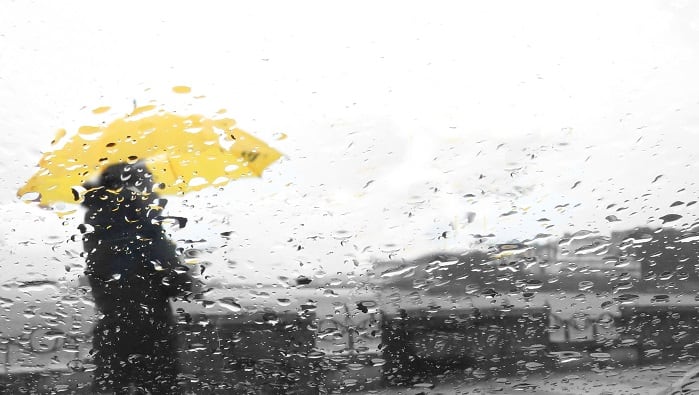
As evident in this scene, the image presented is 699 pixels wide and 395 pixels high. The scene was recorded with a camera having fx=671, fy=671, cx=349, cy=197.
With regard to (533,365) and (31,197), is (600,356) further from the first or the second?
(31,197)

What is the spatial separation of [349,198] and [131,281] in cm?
100

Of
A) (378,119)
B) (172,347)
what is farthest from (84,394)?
(378,119)

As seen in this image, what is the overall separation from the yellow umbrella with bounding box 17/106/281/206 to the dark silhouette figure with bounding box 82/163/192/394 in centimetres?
7

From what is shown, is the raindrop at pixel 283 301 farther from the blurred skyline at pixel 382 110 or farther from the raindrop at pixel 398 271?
the raindrop at pixel 398 271

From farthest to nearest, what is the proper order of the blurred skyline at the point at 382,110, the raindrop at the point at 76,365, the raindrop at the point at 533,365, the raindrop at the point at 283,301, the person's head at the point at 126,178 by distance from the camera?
the raindrop at the point at 533,365, the raindrop at the point at 283,301, the raindrop at the point at 76,365, the person's head at the point at 126,178, the blurred skyline at the point at 382,110

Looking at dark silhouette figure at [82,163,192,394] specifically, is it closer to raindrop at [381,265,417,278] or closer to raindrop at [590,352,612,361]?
raindrop at [381,265,417,278]

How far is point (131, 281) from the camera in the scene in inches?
113

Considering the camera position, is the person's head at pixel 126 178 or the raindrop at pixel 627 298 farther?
the raindrop at pixel 627 298

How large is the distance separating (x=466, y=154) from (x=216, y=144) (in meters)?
1.10

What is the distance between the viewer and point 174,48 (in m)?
2.57

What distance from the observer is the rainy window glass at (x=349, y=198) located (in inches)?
102

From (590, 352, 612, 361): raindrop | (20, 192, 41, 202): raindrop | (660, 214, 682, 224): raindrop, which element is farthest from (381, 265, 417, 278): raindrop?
(20, 192, 41, 202): raindrop

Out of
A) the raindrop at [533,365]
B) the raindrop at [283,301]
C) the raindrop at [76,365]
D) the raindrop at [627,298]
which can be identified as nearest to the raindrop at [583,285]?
the raindrop at [627,298]

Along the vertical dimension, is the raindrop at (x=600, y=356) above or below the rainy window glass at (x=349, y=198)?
below
